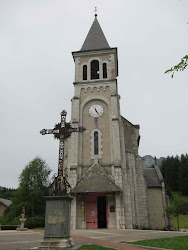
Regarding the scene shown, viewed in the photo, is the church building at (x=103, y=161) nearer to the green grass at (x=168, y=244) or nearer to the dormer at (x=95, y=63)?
the dormer at (x=95, y=63)

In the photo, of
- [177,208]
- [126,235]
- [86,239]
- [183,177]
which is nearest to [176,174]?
[183,177]

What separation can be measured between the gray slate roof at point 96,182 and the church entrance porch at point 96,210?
1.55 meters

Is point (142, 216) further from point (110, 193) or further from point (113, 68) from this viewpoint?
point (113, 68)

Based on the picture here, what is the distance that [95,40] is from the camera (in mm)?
30422

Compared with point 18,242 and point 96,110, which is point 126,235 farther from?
point 96,110

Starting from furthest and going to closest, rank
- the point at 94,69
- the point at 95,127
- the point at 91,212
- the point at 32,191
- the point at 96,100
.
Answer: the point at 32,191
the point at 94,69
the point at 96,100
the point at 95,127
the point at 91,212

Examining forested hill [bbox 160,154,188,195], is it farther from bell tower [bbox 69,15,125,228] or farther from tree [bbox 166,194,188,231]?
bell tower [bbox 69,15,125,228]

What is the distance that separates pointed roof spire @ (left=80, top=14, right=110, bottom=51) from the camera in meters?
29.2

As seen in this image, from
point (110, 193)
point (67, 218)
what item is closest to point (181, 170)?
point (110, 193)

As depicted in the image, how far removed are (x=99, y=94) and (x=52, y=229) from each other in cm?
1951

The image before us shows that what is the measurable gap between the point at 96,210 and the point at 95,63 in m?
17.6

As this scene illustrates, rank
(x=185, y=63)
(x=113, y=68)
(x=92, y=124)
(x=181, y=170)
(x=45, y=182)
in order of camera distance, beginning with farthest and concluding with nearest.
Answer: (x=181, y=170)
(x=45, y=182)
(x=113, y=68)
(x=92, y=124)
(x=185, y=63)

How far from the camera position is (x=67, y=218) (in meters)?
8.67

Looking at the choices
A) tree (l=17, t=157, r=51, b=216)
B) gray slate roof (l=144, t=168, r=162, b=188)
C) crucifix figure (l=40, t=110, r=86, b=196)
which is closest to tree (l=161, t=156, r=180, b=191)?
gray slate roof (l=144, t=168, r=162, b=188)
